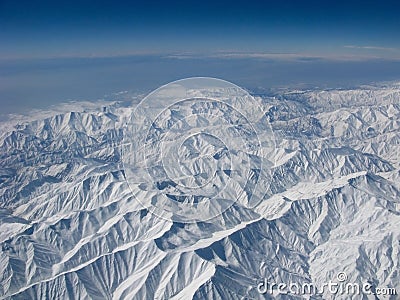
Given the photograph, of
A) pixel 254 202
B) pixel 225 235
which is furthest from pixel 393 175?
pixel 254 202

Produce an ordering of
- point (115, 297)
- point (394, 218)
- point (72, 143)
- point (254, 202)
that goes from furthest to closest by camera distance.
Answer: point (72, 143), point (394, 218), point (115, 297), point (254, 202)

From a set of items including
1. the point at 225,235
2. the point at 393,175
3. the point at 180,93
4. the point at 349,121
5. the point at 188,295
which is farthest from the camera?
the point at 349,121

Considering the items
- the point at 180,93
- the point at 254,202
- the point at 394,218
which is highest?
the point at 180,93

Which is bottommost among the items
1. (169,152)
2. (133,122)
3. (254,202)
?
(254,202)

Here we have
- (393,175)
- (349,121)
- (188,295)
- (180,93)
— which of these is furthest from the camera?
(349,121)

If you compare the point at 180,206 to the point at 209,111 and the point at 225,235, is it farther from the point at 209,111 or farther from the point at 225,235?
the point at 225,235

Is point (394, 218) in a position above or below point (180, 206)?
below

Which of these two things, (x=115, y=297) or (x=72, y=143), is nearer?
(x=115, y=297)

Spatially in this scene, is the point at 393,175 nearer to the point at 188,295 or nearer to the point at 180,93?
the point at 188,295

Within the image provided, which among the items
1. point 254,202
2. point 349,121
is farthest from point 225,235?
point 349,121
